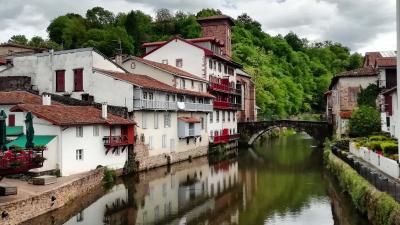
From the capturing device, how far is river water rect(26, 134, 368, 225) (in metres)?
24.3

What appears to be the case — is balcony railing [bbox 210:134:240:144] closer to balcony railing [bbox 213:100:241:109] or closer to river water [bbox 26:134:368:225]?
balcony railing [bbox 213:100:241:109]

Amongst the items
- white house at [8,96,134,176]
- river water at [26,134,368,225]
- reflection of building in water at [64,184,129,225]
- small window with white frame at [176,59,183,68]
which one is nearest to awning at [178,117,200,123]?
river water at [26,134,368,225]

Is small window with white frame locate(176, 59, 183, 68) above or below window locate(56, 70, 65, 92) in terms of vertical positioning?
above

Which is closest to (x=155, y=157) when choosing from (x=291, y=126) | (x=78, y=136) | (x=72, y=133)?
(x=78, y=136)

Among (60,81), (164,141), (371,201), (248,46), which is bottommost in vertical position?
(371,201)

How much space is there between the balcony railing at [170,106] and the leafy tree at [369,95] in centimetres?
1820

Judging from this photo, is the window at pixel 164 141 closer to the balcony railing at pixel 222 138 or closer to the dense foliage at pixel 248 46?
the balcony railing at pixel 222 138

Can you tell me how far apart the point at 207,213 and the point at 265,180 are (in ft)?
44.0

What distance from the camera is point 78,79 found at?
43406mm

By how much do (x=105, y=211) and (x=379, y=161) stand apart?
15.8m

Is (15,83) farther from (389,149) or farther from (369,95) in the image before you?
(369,95)

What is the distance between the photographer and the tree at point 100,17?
111412 millimetres

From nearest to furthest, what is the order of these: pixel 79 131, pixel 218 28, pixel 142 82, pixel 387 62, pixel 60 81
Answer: pixel 79 131 → pixel 142 82 → pixel 60 81 → pixel 387 62 → pixel 218 28

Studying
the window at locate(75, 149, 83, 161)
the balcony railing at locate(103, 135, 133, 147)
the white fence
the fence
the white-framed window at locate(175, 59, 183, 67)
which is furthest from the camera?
the white-framed window at locate(175, 59, 183, 67)
